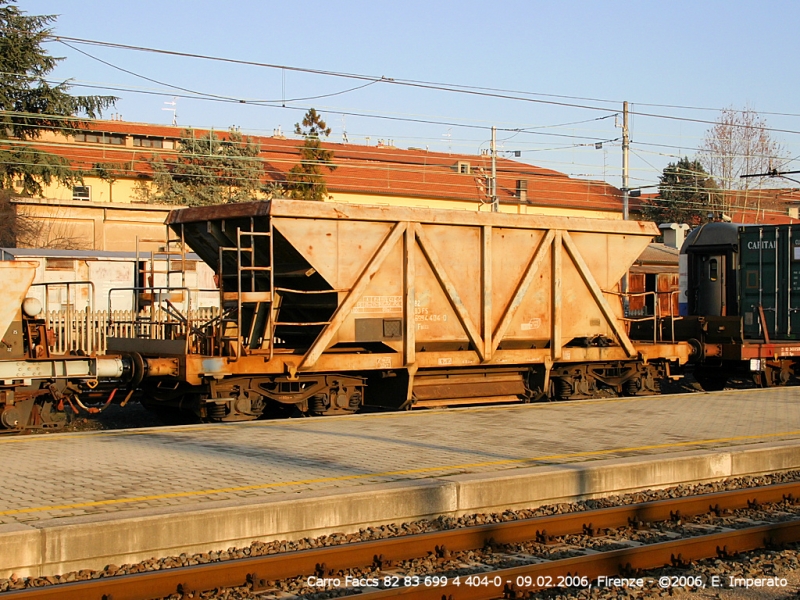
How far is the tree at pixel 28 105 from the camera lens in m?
34.5

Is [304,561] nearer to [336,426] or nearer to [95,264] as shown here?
[336,426]

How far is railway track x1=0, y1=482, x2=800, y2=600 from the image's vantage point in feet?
19.2

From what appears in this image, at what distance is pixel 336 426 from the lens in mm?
11320

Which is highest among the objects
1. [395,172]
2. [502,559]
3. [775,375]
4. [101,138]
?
[101,138]

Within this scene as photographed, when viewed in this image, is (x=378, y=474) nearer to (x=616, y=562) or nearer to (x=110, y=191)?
(x=616, y=562)

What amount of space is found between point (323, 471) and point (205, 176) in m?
41.2

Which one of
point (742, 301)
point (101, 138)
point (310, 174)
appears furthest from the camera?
point (101, 138)

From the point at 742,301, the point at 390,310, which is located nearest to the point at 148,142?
the point at 742,301

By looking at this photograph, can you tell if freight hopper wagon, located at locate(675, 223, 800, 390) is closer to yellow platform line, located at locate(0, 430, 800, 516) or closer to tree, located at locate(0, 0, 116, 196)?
yellow platform line, located at locate(0, 430, 800, 516)

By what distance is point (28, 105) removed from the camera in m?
35.8

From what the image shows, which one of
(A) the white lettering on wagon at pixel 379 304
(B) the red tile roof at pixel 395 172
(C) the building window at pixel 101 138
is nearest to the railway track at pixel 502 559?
(A) the white lettering on wagon at pixel 379 304

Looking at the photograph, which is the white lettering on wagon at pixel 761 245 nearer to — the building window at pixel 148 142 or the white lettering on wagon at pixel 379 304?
the white lettering on wagon at pixel 379 304

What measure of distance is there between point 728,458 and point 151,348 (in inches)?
299

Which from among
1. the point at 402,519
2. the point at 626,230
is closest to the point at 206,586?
the point at 402,519
